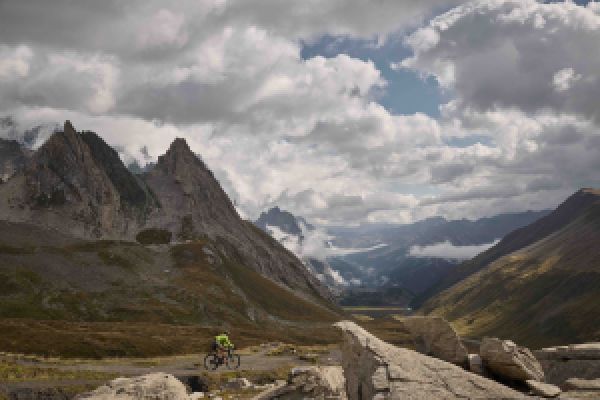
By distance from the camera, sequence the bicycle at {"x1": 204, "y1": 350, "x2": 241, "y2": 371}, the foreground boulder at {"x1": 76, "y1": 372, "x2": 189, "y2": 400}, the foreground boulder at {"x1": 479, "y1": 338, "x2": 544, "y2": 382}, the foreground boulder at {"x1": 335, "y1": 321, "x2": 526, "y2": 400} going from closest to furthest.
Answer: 1. the foreground boulder at {"x1": 335, "y1": 321, "x2": 526, "y2": 400}
2. the foreground boulder at {"x1": 76, "y1": 372, "x2": 189, "y2": 400}
3. the foreground boulder at {"x1": 479, "y1": 338, "x2": 544, "y2": 382}
4. the bicycle at {"x1": 204, "y1": 350, "x2": 241, "y2": 371}

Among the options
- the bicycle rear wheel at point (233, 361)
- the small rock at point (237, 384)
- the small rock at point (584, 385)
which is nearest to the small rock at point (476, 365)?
the small rock at point (584, 385)

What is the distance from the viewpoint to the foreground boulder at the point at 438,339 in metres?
26.2

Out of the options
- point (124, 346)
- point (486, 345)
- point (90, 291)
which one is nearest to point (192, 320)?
point (90, 291)

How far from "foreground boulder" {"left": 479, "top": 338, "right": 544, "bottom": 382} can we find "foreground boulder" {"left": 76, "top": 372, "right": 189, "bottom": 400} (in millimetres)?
15146

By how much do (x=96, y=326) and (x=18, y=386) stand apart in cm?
8406

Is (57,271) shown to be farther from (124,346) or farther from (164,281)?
(124,346)

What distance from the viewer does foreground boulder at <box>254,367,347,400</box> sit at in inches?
751

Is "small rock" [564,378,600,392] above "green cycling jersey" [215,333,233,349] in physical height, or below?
above

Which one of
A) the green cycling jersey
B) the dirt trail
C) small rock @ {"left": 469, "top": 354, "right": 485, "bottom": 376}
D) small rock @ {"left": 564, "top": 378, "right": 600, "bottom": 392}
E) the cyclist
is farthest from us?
the cyclist

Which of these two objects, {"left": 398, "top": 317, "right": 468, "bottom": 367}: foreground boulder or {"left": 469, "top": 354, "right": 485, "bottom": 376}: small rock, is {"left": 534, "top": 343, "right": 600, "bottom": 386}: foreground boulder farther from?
{"left": 398, "top": 317, "right": 468, "bottom": 367}: foreground boulder

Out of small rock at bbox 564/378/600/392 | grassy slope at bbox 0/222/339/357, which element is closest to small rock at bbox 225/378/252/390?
small rock at bbox 564/378/600/392

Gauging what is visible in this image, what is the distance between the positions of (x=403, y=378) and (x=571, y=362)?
14.3 metres

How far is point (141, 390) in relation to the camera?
20.7 m

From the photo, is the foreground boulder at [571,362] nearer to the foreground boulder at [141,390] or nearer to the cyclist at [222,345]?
the foreground boulder at [141,390]
